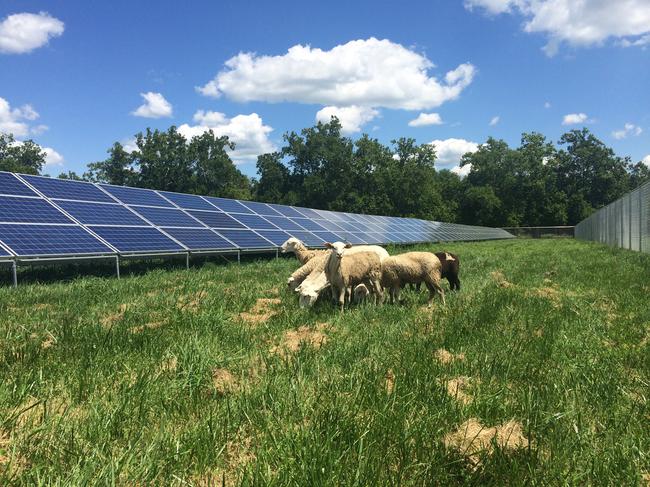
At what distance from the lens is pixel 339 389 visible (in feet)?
12.1

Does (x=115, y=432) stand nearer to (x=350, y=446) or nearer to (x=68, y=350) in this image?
(x=350, y=446)

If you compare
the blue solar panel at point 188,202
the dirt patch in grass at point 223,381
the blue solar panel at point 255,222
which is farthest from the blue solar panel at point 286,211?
the dirt patch in grass at point 223,381

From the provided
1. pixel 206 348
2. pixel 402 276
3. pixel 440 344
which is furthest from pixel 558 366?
pixel 402 276

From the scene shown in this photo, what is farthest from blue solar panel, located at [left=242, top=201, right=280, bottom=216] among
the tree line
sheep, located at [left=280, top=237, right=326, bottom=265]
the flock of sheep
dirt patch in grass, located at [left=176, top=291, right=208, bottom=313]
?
→ the tree line

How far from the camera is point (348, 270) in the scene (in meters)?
8.77

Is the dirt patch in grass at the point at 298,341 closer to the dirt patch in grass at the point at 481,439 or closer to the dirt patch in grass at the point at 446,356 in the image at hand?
the dirt patch in grass at the point at 446,356

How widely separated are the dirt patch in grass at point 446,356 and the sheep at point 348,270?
315cm

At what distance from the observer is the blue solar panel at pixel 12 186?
538 inches

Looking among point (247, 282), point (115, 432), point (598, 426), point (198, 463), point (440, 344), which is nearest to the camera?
point (198, 463)

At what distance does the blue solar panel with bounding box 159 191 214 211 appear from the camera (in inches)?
835

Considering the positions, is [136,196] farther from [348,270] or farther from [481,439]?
[481,439]

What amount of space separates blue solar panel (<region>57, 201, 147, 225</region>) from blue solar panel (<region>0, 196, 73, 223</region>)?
59 cm

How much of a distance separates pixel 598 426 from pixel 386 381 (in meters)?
1.65

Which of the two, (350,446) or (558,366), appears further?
(558,366)
